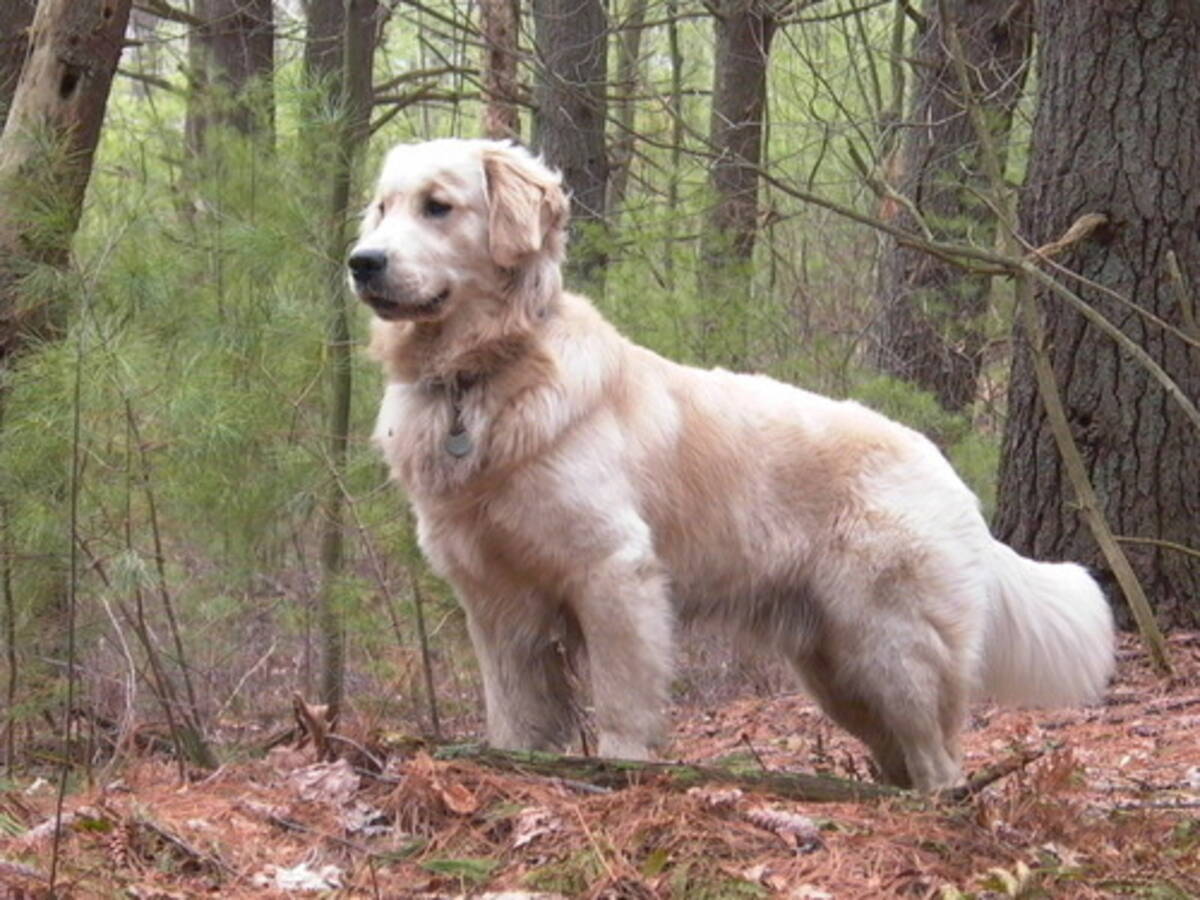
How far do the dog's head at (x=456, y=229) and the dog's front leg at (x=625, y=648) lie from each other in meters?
0.91

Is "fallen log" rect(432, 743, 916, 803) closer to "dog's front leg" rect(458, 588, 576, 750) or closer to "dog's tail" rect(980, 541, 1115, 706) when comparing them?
"dog's front leg" rect(458, 588, 576, 750)

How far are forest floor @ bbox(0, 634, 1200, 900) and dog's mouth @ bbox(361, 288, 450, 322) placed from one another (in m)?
1.39

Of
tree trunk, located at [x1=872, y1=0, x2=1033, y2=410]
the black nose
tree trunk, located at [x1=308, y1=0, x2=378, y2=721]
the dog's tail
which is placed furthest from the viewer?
tree trunk, located at [x1=872, y1=0, x2=1033, y2=410]

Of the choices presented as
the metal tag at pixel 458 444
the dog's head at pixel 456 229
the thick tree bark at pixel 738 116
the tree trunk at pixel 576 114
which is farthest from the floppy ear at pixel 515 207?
the tree trunk at pixel 576 114

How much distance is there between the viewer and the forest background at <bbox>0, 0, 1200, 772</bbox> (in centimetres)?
535

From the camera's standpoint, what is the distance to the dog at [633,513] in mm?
4672

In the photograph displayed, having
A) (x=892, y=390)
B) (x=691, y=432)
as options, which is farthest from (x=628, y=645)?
(x=892, y=390)

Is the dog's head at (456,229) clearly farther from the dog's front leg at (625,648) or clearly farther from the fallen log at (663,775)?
the fallen log at (663,775)

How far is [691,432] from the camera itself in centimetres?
505

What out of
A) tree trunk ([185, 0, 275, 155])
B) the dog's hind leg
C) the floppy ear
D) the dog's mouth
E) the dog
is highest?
tree trunk ([185, 0, 275, 155])

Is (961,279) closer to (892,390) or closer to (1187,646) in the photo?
(892,390)

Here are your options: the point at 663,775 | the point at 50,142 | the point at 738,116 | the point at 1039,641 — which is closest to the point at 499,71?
the point at 738,116

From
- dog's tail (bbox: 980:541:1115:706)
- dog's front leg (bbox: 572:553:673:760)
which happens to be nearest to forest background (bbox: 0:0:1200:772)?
dog's tail (bbox: 980:541:1115:706)

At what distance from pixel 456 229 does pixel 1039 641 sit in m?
2.40
